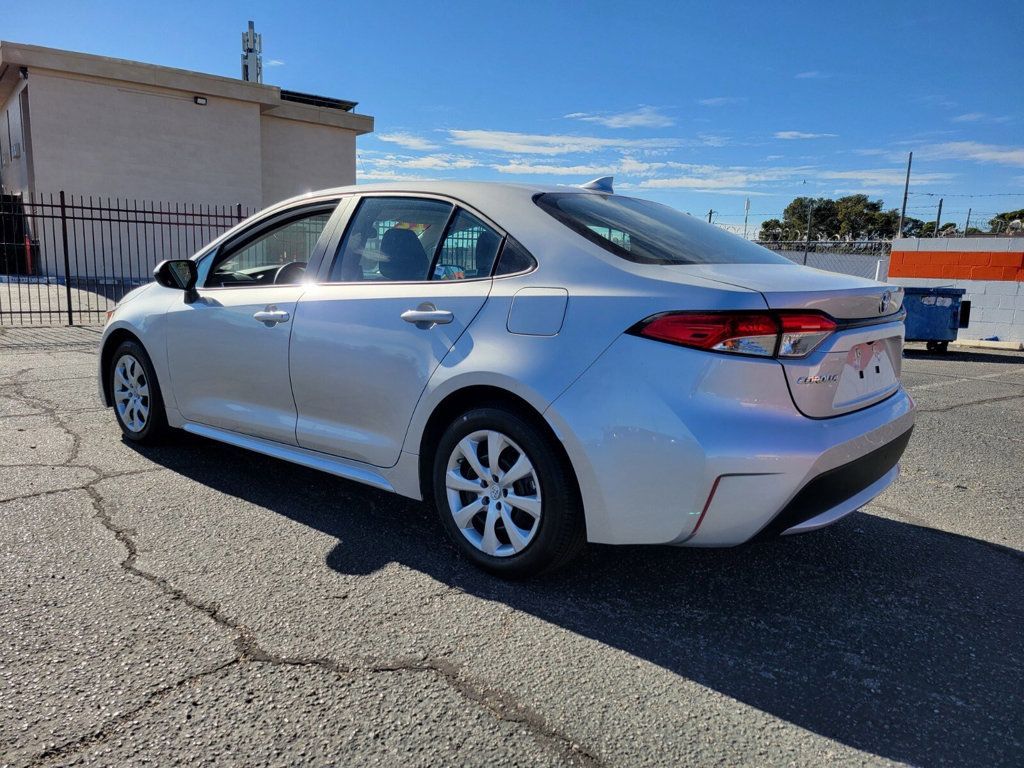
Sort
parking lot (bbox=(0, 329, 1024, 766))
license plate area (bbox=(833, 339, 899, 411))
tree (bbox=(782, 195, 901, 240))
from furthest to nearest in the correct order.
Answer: tree (bbox=(782, 195, 901, 240)), license plate area (bbox=(833, 339, 899, 411)), parking lot (bbox=(0, 329, 1024, 766))

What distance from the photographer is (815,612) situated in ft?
9.31

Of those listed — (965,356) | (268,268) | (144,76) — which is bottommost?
(965,356)

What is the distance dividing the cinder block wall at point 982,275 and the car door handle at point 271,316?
15.5 m

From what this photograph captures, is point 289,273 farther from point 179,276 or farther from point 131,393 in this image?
point 131,393

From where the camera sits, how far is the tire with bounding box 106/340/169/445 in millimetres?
4582

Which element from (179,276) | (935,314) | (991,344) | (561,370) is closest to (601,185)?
(561,370)

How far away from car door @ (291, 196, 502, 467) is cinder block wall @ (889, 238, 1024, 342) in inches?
596

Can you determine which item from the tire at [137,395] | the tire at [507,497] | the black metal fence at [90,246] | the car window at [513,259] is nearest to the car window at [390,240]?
the car window at [513,259]

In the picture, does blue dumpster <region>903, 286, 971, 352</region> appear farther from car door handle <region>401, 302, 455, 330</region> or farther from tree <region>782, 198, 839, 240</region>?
tree <region>782, 198, 839, 240</region>

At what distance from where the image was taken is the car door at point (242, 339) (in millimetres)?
3730

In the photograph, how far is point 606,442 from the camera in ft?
8.52

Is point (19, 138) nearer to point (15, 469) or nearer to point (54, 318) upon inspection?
point (54, 318)

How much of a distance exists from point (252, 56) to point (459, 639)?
2871cm

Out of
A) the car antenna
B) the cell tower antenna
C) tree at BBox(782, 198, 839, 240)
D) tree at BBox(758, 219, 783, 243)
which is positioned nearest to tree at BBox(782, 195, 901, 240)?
tree at BBox(782, 198, 839, 240)
